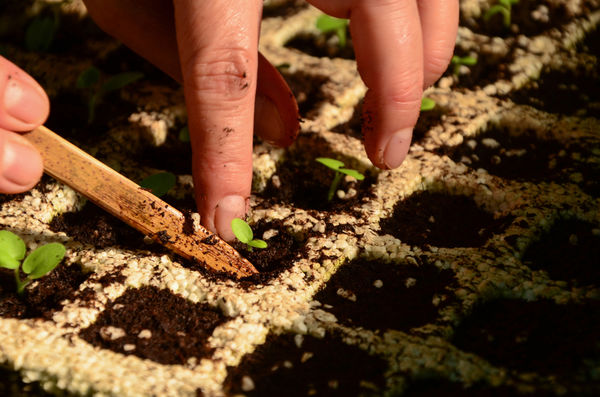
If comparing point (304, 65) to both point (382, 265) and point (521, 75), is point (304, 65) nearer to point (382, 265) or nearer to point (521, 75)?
point (521, 75)

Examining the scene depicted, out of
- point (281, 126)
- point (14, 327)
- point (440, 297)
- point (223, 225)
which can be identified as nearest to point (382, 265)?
point (440, 297)

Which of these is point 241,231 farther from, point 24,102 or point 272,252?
point 24,102

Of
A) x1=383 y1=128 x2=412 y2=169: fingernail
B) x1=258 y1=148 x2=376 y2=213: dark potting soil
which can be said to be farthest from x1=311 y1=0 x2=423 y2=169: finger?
x1=258 y1=148 x2=376 y2=213: dark potting soil

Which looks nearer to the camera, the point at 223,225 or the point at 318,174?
the point at 223,225

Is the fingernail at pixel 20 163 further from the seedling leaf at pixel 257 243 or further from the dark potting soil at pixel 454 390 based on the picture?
the dark potting soil at pixel 454 390

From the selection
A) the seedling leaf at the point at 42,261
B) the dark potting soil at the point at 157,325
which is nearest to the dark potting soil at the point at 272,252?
the dark potting soil at the point at 157,325

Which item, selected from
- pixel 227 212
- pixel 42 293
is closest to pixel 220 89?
pixel 227 212
